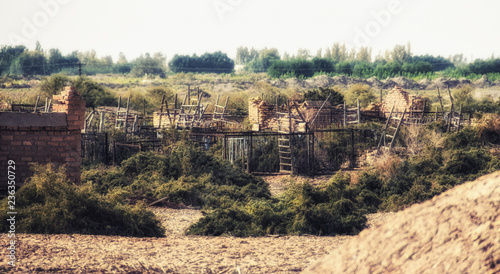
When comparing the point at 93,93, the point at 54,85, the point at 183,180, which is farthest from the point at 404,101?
the point at 54,85

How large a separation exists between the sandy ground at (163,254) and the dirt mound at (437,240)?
1.70m

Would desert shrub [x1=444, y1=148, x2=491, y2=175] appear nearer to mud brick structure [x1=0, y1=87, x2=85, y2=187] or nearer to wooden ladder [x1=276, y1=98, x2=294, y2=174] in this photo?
wooden ladder [x1=276, y1=98, x2=294, y2=174]

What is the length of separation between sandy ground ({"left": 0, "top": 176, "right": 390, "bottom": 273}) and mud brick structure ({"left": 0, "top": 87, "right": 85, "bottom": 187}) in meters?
2.30

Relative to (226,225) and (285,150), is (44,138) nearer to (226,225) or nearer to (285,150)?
(226,225)

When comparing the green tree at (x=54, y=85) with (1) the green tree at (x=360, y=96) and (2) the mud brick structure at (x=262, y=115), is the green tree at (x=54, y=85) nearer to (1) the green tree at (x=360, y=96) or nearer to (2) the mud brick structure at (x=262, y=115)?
(2) the mud brick structure at (x=262, y=115)

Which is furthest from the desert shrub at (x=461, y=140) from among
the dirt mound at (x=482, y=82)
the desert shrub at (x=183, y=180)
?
the dirt mound at (x=482, y=82)

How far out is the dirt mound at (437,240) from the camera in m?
3.90

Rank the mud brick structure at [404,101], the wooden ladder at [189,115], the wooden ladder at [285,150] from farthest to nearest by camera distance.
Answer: the mud brick structure at [404,101] < the wooden ladder at [189,115] < the wooden ladder at [285,150]

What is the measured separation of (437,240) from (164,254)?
3.69 m

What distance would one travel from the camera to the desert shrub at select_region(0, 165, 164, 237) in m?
7.55

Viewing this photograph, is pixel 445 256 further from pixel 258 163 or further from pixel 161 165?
pixel 258 163

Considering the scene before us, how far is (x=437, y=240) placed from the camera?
13.6ft

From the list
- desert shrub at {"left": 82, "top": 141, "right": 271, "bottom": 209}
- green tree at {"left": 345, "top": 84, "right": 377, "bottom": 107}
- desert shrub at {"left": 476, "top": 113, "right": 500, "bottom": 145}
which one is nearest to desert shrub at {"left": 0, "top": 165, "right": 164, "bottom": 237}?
desert shrub at {"left": 82, "top": 141, "right": 271, "bottom": 209}

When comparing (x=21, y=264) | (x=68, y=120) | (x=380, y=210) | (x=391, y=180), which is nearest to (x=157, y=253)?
(x=21, y=264)
